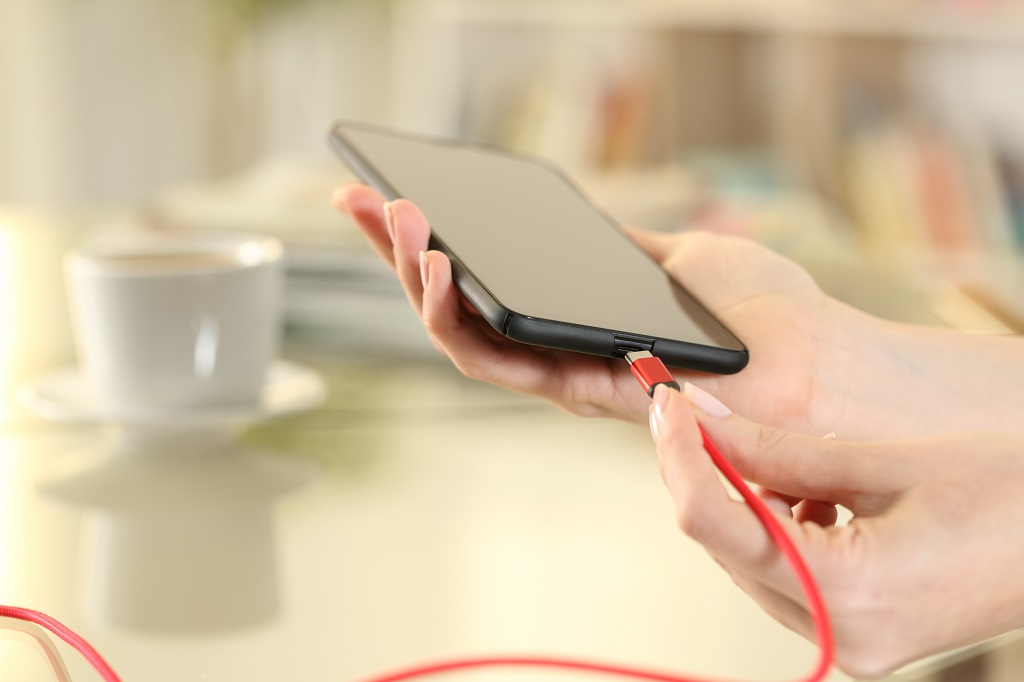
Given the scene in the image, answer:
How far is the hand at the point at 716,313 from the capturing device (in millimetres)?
453

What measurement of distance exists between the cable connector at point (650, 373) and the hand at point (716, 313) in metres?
0.06

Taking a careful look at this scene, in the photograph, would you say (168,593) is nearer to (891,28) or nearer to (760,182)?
(760,182)

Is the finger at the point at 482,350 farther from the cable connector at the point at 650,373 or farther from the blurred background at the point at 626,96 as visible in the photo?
the blurred background at the point at 626,96

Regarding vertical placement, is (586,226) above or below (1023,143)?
above

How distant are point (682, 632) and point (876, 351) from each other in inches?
8.3

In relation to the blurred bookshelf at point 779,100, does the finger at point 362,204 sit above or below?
above

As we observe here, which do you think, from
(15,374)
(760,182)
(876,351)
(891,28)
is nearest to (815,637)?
(876,351)

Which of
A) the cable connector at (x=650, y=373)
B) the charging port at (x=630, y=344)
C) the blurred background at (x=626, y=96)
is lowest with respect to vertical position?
the blurred background at (x=626, y=96)

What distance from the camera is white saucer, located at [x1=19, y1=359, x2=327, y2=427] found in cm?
55

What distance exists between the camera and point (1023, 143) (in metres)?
2.27

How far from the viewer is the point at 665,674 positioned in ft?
1.15

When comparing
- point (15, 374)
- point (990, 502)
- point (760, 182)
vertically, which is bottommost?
point (760, 182)

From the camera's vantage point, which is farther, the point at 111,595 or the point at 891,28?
the point at 891,28

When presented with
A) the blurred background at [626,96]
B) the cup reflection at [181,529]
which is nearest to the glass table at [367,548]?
the cup reflection at [181,529]
